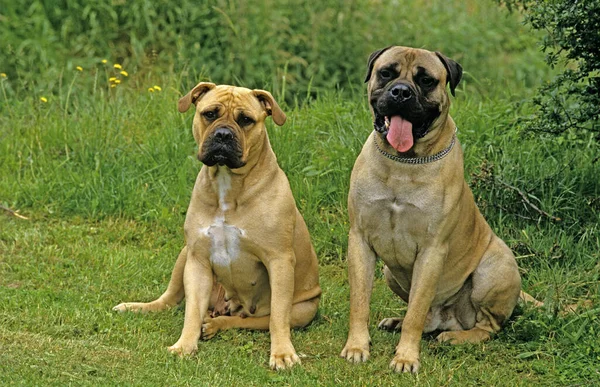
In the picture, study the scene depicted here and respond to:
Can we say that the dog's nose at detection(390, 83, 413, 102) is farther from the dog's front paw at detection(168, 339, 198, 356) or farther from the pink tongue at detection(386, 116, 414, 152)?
the dog's front paw at detection(168, 339, 198, 356)

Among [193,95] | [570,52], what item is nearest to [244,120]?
[193,95]

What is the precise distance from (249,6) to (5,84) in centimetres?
267

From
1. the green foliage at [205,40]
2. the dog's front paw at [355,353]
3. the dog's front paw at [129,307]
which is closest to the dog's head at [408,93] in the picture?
the dog's front paw at [355,353]

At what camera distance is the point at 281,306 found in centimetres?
543

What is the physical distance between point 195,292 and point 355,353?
3.21 feet

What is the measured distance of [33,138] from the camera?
847 centimetres

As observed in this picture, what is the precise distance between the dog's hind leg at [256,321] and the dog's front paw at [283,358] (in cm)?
47

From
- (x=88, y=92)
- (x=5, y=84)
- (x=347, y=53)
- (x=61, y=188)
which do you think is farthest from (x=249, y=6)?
(x=61, y=188)

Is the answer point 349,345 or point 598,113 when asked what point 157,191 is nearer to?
point 349,345

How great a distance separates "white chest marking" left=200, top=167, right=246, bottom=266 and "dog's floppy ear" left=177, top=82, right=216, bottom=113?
1.41ft

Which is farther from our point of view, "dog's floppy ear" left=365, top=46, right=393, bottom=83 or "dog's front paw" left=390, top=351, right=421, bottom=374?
Answer: "dog's floppy ear" left=365, top=46, right=393, bottom=83

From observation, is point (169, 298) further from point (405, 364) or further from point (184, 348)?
point (405, 364)

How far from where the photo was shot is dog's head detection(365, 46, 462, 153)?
17.4 feet

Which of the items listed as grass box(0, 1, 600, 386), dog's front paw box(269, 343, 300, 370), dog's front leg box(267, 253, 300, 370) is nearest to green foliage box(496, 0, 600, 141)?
grass box(0, 1, 600, 386)
